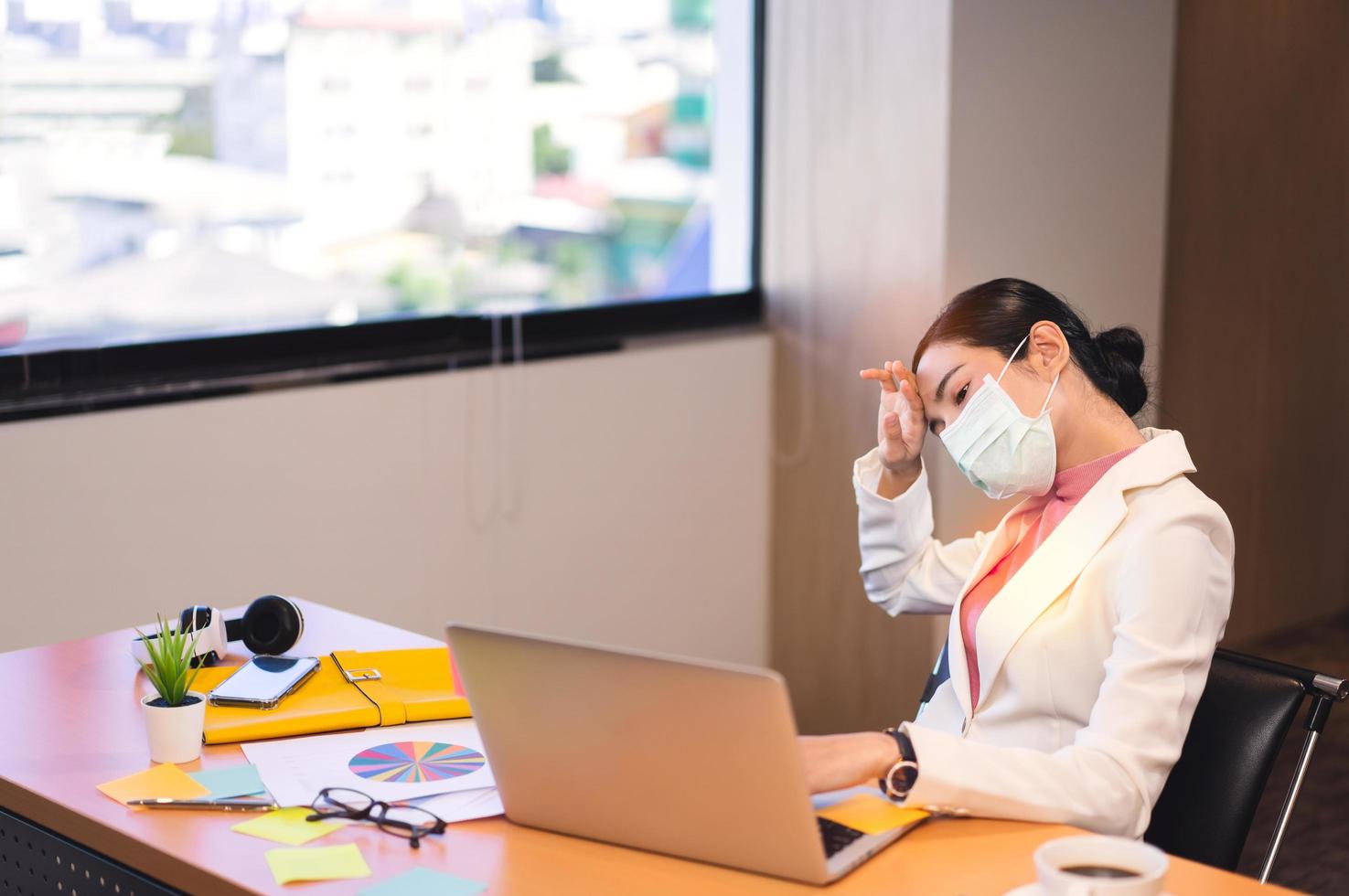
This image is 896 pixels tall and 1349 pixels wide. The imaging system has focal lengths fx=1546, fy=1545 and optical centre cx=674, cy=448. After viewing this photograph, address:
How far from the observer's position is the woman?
1521 millimetres

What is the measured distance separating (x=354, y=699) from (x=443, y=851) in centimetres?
Answer: 43

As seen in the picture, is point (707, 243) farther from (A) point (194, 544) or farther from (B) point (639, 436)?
(A) point (194, 544)

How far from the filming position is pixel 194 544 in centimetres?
299

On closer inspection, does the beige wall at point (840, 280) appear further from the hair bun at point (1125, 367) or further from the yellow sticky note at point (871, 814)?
the yellow sticky note at point (871, 814)

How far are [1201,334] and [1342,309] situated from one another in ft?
2.63

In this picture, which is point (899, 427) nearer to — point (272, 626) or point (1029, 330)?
point (1029, 330)

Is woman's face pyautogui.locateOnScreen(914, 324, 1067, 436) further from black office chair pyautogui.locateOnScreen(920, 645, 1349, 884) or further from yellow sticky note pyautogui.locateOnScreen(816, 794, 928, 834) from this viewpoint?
yellow sticky note pyautogui.locateOnScreen(816, 794, 928, 834)

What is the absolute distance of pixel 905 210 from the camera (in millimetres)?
3666

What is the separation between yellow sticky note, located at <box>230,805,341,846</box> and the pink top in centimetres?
81

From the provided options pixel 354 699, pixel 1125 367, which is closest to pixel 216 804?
pixel 354 699

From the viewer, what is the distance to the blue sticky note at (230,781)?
1596 millimetres

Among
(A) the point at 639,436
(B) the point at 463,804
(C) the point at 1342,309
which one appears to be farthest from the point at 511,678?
(C) the point at 1342,309

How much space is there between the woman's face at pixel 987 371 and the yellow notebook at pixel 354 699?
714 millimetres

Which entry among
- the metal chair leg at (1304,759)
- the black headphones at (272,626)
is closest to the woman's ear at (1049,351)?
the metal chair leg at (1304,759)
